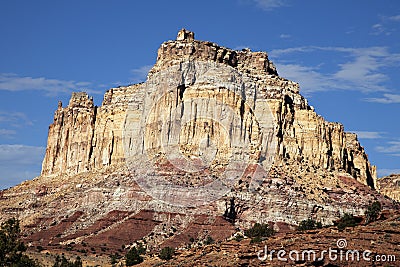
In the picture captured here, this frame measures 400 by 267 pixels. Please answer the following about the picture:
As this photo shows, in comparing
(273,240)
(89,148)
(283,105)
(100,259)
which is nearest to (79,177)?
(89,148)

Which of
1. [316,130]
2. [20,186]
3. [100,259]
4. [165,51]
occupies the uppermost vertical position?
[165,51]

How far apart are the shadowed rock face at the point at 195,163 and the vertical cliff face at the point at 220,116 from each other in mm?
213

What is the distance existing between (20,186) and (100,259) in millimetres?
75981

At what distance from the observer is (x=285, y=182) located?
512 ft

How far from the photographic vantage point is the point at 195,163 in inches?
6240

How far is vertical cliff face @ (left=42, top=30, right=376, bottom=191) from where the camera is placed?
166m

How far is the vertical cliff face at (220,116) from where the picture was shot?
16625cm

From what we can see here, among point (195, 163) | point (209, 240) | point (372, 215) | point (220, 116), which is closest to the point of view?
point (372, 215)

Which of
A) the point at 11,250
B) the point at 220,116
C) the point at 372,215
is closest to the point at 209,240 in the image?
the point at 220,116

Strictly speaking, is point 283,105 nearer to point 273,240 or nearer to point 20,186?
point 20,186
